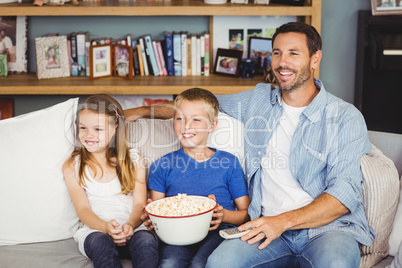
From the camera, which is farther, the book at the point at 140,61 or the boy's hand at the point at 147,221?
the book at the point at 140,61

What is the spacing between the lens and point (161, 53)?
327 cm

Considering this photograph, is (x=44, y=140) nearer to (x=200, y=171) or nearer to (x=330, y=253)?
(x=200, y=171)

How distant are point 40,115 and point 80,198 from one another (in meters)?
0.35

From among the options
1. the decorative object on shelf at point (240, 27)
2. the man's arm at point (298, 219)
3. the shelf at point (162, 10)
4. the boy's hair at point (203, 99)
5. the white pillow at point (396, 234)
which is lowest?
the white pillow at point (396, 234)

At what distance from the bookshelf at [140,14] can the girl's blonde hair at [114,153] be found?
1011 millimetres

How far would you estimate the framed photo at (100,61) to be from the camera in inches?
125

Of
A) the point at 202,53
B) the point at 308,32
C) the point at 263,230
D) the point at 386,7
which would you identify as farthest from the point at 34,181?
the point at 386,7

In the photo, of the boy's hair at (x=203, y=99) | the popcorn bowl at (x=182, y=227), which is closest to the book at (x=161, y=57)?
the boy's hair at (x=203, y=99)

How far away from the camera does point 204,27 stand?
11.0ft

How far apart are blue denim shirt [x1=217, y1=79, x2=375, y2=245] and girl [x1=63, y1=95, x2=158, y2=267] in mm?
442

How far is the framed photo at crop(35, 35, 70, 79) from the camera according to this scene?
318 cm

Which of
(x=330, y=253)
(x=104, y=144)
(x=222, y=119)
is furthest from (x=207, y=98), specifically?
(x=330, y=253)

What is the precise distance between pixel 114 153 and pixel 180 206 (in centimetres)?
48

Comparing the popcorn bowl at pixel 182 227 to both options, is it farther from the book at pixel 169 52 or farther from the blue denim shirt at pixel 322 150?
the book at pixel 169 52
